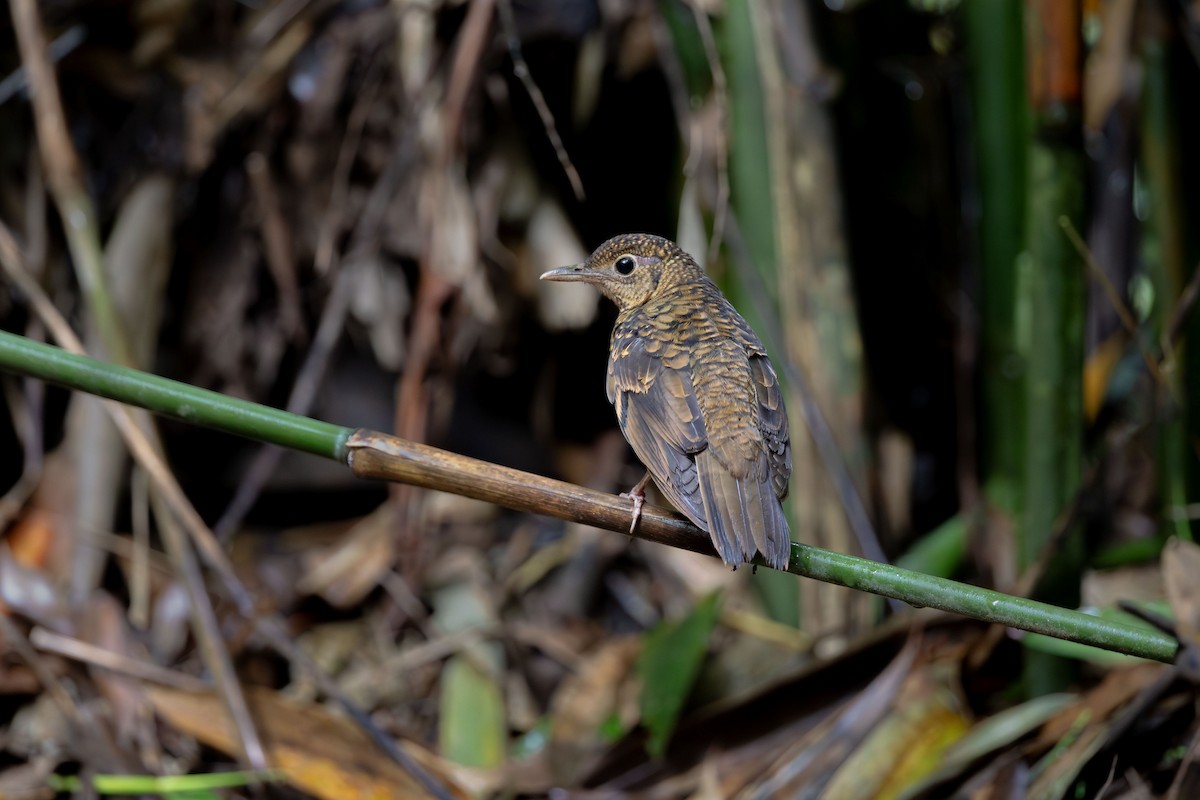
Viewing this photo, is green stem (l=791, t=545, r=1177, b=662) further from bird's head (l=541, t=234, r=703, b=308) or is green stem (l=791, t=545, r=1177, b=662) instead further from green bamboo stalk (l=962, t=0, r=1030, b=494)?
green bamboo stalk (l=962, t=0, r=1030, b=494)

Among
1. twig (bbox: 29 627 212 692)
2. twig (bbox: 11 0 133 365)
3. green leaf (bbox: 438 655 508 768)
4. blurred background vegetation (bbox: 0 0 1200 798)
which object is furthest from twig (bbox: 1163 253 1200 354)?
twig (bbox: 11 0 133 365)

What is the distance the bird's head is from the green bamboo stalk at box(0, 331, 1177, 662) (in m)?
0.82

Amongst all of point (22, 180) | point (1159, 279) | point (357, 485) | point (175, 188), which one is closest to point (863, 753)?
point (1159, 279)

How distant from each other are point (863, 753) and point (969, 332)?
5.10 ft

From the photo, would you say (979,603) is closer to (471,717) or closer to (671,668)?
(671,668)

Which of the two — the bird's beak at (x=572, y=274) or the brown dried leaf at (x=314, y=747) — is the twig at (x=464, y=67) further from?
Result: the brown dried leaf at (x=314, y=747)

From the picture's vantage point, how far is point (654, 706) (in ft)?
10.6

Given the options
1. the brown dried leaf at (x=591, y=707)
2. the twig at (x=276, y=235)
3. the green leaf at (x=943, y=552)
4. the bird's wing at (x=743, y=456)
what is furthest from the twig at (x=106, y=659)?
the green leaf at (x=943, y=552)

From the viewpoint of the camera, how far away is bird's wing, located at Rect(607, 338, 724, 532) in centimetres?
224

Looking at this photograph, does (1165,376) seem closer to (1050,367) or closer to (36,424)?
(1050,367)

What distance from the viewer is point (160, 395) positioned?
5.98 ft

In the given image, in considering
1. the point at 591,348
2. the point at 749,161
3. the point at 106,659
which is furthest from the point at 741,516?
the point at 591,348

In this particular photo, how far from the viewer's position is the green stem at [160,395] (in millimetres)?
1804

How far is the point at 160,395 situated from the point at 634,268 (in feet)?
3.92
